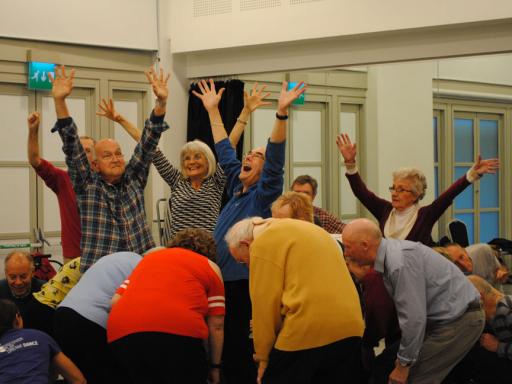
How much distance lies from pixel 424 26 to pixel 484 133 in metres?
1.60

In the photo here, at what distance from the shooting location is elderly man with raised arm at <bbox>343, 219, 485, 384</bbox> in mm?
3064

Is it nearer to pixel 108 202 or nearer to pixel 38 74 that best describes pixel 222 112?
pixel 38 74

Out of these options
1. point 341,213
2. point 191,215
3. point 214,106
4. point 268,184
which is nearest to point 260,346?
point 268,184

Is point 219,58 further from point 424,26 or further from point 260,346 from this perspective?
point 260,346

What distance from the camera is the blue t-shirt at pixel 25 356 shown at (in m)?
3.36

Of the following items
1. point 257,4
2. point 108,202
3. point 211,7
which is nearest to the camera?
point 108,202

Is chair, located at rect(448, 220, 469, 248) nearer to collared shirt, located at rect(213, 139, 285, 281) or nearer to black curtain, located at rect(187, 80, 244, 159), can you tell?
black curtain, located at rect(187, 80, 244, 159)

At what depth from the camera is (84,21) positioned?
6480 mm

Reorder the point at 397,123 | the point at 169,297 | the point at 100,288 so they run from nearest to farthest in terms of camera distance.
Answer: the point at 169,297, the point at 100,288, the point at 397,123

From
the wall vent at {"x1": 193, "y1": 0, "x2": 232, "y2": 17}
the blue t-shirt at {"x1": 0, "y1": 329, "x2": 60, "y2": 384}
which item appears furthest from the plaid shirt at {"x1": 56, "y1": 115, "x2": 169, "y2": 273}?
the wall vent at {"x1": 193, "y1": 0, "x2": 232, "y2": 17}

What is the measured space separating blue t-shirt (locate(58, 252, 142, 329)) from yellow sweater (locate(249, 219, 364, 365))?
3.03 ft

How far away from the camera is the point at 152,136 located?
421 centimetres

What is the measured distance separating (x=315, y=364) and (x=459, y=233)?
12.9 ft

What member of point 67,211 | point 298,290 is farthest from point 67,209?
point 298,290
